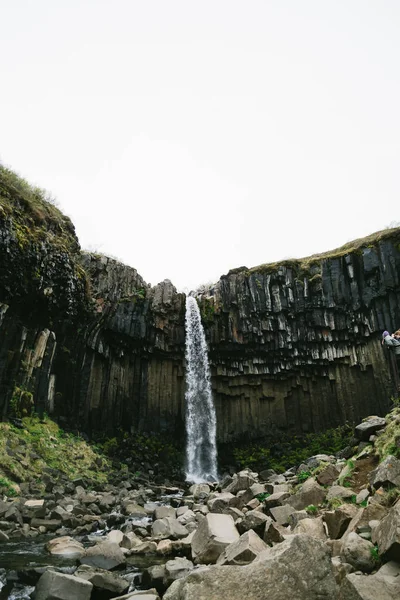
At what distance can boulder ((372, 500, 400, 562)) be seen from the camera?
4133 millimetres

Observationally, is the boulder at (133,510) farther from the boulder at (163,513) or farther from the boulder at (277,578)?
the boulder at (277,578)

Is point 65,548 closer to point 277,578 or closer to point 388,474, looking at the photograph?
point 277,578

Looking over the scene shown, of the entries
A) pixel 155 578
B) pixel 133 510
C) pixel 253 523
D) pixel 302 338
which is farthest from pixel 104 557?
pixel 302 338

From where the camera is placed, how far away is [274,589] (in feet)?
12.7

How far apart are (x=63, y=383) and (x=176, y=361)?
28.7 feet

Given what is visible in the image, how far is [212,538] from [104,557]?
2086 millimetres

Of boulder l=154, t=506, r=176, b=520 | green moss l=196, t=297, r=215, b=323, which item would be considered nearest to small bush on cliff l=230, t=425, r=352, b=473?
green moss l=196, t=297, r=215, b=323

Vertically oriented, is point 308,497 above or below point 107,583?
above

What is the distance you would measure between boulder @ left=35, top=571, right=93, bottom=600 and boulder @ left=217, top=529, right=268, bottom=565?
2025mm

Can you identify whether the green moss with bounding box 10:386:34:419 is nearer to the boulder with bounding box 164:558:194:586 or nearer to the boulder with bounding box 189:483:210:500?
the boulder with bounding box 189:483:210:500

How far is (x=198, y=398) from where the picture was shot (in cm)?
2853

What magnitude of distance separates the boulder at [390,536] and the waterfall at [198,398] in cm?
2344

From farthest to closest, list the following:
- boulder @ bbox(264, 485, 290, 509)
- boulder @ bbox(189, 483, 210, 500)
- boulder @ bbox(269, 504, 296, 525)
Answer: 1. boulder @ bbox(189, 483, 210, 500)
2. boulder @ bbox(264, 485, 290, 509)
3. boulder @ bbox(269, 504, 296, 525)

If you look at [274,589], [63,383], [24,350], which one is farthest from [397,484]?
[63,383]
